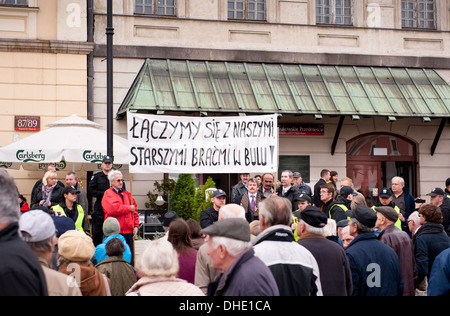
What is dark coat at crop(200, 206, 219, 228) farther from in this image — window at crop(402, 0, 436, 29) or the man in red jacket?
window at crop(402, 0, 436, 29)

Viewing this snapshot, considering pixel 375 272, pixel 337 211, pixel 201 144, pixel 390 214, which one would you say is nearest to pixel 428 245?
pixel 390 214

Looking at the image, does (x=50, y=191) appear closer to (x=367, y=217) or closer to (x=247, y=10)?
(x=367, y=217)

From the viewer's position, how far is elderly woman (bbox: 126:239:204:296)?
4.11m

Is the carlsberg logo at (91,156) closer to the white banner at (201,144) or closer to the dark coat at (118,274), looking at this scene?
the white banner at (201,144)

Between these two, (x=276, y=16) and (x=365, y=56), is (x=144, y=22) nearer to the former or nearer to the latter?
(x=276, y=16)

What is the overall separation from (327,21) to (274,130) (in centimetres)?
886

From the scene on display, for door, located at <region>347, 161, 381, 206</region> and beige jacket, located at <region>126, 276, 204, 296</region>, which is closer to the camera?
beige jacket, located at <region>126, 276, 204, 296</region>

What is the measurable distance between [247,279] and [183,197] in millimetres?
11652

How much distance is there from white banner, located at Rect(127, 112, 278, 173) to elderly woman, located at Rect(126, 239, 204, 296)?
233 inches

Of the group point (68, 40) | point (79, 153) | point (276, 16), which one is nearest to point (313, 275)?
point (79, 153)

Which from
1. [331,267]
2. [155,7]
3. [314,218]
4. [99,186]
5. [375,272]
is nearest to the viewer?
[331,267]

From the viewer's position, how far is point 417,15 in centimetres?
1909

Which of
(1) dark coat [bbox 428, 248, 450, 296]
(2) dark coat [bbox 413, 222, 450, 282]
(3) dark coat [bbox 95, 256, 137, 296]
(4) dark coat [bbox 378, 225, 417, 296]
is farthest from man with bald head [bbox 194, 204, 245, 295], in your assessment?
(2) dark coat [bbox 413, 222, 450, 282]

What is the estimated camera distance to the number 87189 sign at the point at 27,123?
15773 mm
